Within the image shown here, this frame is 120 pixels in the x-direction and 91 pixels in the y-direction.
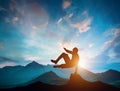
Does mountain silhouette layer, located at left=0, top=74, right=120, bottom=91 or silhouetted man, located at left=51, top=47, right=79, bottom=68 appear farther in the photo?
mountain silhouette layer, located at left=0, top=74, right=120, bottom=91

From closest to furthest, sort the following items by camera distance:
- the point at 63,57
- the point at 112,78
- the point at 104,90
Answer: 1. the point at 63,57
2. the point at 104,90
3. the point at 112,78

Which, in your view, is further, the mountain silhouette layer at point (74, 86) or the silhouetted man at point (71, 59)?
the mountain silhouette layer at point (74, 86)

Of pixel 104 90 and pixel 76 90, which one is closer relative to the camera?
pixel 76 90

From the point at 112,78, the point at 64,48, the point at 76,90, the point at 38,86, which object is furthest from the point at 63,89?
the point at 112,78

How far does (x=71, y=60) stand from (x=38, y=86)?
9520 millimetres

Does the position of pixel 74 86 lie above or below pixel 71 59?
below

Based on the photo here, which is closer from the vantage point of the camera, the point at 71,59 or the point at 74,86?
the point at 71,59

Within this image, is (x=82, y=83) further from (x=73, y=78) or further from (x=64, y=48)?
(x=64, y=48)

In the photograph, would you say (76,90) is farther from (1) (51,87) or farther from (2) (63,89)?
(1) (51,87)

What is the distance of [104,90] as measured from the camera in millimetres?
24016

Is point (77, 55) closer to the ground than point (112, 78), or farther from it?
→ closer to the ground

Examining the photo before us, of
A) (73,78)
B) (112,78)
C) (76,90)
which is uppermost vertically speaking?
(112,78)

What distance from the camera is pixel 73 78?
2094 centimetres

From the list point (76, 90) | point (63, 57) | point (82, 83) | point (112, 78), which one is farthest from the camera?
point (112, 78)
